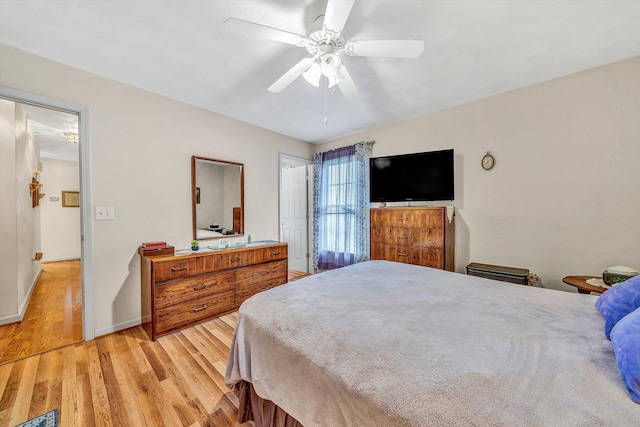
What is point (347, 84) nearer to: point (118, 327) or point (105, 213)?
point (105, 213)

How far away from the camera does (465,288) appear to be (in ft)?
5.24

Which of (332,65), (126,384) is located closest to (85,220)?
(126,384)

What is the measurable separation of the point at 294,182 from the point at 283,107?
1.92 m

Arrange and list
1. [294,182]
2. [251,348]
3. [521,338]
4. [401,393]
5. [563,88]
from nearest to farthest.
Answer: [401,393]
[521,338]
[251,348]
[563,88]
[294,182]

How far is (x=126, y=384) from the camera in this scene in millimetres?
1721

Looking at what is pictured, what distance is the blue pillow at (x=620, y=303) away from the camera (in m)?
0.97

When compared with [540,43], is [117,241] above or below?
below

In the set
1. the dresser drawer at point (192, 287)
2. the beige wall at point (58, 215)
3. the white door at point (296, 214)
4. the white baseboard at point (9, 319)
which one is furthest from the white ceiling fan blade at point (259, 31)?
the beige wall at point (58, 215)

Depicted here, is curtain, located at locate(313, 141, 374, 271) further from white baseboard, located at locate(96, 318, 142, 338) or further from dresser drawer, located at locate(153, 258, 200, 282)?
white baseboard, located at locate(96, 318, 142, 338)

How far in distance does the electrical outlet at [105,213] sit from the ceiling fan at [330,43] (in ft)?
7.01

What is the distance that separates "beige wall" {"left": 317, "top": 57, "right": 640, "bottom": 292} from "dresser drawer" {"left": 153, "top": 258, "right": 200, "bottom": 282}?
124 inches

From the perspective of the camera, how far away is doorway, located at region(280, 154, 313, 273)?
4.70 m

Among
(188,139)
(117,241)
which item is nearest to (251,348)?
(117,241)

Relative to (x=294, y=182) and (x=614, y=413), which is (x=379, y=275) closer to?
(x=614, y=413)
